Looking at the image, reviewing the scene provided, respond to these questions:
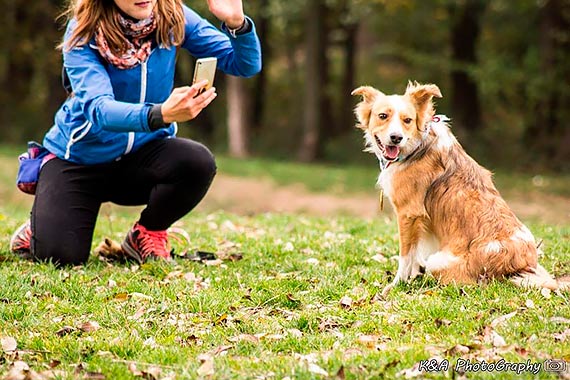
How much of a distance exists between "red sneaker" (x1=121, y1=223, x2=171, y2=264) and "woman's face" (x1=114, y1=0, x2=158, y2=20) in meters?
1.70

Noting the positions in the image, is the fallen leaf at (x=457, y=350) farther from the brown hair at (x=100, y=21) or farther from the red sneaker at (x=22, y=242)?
the red sneaker at (x=22, y=242)

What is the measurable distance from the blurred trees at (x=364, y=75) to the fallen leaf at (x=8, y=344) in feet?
59.8

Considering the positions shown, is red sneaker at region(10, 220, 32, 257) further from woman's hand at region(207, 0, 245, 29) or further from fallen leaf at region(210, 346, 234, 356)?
fallen leaf at region(210, 346, 234, 356)

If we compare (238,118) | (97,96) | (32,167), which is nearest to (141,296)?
(97,96)

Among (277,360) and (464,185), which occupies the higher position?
(464,185)

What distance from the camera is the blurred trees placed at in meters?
21.7

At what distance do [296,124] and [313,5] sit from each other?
6381mm

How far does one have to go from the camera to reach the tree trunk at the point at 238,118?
24.2m

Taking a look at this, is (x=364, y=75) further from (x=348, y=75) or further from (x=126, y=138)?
(x=126, y=138)

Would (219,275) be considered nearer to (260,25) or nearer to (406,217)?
(406,217)

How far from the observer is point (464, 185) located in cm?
506

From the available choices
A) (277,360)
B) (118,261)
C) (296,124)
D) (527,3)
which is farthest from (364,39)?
(277,360)

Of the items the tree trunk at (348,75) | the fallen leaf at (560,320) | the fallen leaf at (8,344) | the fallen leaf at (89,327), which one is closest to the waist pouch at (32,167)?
the fallen leaf at (89,327)

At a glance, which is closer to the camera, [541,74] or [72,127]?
[72,127]
